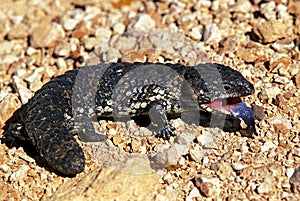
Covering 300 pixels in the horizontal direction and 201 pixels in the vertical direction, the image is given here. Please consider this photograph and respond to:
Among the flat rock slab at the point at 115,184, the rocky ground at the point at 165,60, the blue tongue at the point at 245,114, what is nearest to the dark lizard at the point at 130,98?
the blue tongue at the point at 245,114

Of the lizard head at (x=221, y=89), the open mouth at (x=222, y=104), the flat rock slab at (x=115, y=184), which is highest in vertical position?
the lizard head at (x=221, y=89)

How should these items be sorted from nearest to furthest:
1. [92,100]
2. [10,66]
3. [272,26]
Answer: [92,100], [272,26], [10,66]

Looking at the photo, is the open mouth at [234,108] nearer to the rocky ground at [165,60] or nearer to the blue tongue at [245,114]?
the blue tongue at [245,114]

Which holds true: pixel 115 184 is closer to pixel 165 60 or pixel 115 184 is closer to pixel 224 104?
pixel 224 104

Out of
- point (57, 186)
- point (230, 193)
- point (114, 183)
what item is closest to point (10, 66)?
point (57, 186)

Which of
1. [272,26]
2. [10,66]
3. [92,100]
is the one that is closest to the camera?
[92,100]

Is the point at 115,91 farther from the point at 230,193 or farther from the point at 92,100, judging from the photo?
the point at 230,193

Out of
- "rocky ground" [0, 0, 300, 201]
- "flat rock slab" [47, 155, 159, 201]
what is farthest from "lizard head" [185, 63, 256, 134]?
"flat rock slab" [47, 155, 159, 201]
